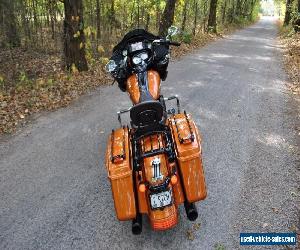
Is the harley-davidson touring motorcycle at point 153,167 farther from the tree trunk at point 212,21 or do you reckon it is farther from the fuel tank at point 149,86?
the tree trunk at point 212,21

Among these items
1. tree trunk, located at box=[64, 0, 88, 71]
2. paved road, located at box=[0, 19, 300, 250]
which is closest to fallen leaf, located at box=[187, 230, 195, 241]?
paved road, located at box=[0, 19, 300, 250]

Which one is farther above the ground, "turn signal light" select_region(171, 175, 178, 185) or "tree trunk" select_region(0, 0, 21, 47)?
"tree trunk" select_region(0, 0, 21, 47)

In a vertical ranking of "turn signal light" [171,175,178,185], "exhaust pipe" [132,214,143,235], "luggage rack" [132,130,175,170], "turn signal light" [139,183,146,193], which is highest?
"luggage rack" [132,130,175,170]

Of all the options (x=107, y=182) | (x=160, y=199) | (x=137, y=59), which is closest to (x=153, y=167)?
(x=160, y=199)

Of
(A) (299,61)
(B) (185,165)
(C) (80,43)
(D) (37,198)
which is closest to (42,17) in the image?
(C) (80,43)

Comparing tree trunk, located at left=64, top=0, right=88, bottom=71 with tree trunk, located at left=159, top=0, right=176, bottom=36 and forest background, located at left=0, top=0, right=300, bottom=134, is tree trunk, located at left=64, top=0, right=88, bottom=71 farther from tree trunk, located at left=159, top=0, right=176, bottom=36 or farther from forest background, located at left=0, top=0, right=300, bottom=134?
tree trunk, located at left=159, top=0, right=176, bottom=36

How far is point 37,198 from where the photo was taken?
15.9 feet

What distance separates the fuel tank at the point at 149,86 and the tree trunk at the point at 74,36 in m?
6.27

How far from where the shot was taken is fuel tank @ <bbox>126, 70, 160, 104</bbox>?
4.12 m

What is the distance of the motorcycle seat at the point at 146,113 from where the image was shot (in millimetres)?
3545

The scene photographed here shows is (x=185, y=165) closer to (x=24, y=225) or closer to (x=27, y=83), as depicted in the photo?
(x=24, y=225)

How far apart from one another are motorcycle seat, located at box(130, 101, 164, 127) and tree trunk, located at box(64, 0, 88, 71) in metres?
7.28

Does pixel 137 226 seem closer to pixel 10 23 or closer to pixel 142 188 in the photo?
pixel 142 188

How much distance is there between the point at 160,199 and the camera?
354cm
